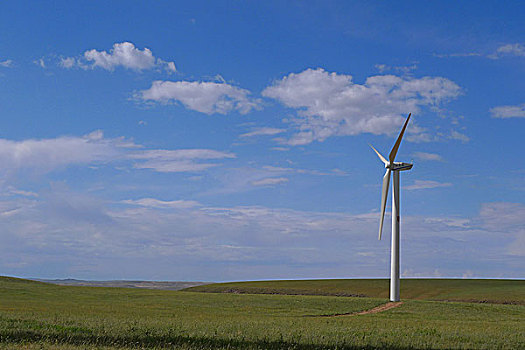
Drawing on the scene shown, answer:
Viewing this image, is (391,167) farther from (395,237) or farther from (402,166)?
(395,237)

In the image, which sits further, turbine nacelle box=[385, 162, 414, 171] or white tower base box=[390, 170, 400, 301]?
turbine nacelle box=[385, 162, 414, 171]

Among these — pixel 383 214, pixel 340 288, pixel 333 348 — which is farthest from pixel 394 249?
pixel 333 348

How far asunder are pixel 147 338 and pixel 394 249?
42.2 meters

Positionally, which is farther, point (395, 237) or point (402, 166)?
point (402, 166)

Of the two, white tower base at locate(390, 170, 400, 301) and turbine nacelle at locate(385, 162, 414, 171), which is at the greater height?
turbine nacelle at locate(385, 162, 414, 171)

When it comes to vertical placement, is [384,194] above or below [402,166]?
below

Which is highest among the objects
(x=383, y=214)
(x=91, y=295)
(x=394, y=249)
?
(x=383, y=214)

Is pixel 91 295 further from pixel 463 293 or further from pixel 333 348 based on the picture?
pixel 463 293

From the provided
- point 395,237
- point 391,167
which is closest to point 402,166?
point 391,167

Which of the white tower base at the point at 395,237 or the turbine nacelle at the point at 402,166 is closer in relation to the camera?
the white tower base at the point at 395,237

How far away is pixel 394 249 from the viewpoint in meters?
57.8

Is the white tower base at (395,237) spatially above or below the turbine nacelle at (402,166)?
below

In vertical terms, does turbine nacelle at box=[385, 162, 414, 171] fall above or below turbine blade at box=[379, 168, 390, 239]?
above

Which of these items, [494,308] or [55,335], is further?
[494,308]
